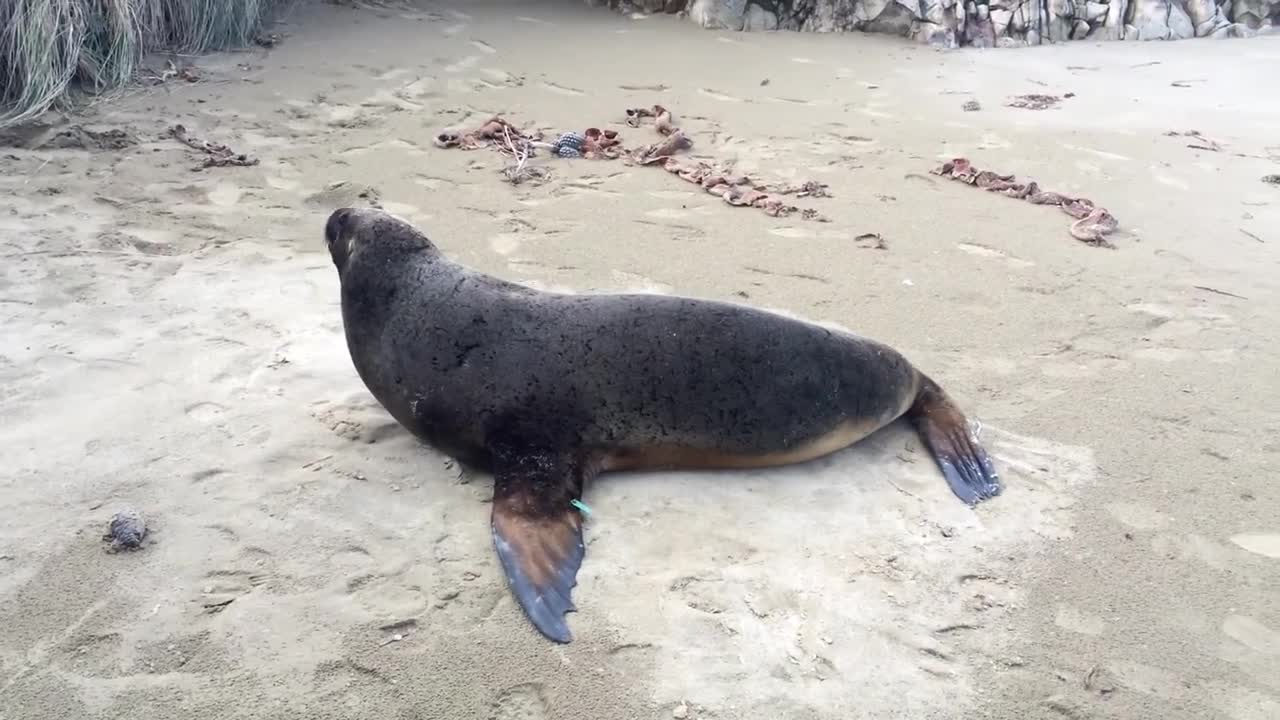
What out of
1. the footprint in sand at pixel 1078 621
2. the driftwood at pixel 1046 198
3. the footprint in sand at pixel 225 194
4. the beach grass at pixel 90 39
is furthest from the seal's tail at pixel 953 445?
the beach grass at pixel 90 39

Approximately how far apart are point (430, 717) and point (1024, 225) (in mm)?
4311

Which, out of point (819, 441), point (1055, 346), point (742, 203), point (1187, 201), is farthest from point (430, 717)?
point (1187, 201)

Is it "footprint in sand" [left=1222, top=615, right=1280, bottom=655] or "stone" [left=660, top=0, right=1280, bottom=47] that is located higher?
"stone" [left=660, top=0, right=1280, bottom=47]

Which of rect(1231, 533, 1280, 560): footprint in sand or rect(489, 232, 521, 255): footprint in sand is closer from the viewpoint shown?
rect(1231, 533, 1280, 560): footprint in sand

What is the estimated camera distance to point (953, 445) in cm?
331

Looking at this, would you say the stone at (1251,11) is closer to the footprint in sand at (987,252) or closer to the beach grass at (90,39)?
the footprint in sand at (987,252)

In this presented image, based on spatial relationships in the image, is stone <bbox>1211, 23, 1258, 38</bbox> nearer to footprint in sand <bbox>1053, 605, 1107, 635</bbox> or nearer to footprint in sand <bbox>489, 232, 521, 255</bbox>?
footprint in sand <bbox>489, 232, 521, 255</bbox>

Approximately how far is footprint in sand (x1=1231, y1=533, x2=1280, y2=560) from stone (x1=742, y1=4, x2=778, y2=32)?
8.15 m

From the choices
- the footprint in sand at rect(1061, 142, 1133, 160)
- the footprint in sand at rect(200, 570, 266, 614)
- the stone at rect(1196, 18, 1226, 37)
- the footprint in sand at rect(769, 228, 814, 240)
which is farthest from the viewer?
the stone at rect(1196, 18, 1226, 37)

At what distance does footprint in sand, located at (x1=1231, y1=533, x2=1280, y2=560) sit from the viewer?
2.89 meters

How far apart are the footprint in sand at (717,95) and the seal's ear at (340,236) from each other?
4560 mm

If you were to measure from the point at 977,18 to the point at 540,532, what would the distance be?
9.08 metres

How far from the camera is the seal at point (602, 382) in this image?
3.10 m

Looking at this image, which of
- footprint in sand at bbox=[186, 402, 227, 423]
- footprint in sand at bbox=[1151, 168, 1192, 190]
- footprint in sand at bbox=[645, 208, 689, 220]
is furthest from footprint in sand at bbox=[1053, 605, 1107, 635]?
footprint in sand at bbox=[1151, 168, 1192, 190]
